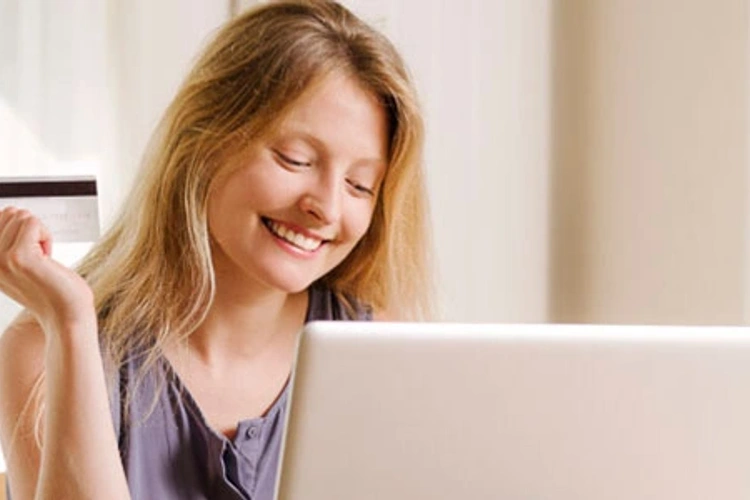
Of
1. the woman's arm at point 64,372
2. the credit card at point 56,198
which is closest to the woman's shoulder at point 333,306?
the woman's arm at point 64,372

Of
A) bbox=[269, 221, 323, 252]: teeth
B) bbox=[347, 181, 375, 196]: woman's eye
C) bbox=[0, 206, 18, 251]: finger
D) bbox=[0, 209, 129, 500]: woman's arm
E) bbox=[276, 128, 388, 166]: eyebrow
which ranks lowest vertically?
bbox=[0, 209, 129, 500]: woman's arm

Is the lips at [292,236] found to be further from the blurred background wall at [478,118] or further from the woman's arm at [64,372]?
the blurred background wall at [478,118]

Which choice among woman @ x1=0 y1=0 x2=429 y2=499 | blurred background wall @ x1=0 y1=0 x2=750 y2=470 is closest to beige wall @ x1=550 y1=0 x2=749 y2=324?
blurred background wall @ x1=0 y1=0 x2=750 y2=470

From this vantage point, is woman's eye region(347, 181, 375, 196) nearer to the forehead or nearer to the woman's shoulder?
the forehead

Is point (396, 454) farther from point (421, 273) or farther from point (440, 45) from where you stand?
point (440, 45)

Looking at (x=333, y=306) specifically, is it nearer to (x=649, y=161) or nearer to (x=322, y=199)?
(x=322, y=199)

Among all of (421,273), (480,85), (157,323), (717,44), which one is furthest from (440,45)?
(157,323)

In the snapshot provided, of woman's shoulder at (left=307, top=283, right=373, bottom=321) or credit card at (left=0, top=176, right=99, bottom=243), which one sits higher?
credit card at (left=0, top=176, right=99, bottom=243)

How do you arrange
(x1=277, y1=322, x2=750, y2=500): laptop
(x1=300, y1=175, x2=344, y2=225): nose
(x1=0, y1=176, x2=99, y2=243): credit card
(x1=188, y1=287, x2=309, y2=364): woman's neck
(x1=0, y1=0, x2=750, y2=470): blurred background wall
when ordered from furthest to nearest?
1. (x1=0, y1=0, x2=750, y2=470): blurred background wall
2. (x1=0, y1=176, x2=99, y2=243): credit card
3. (x1=188, y1=287, x2=309, y2=364): woman's neck
4. (x1=300, y1=175, x2=344, y2=225): nose
5. (x1=277, y1=322, x2=750, y2=500): laptop

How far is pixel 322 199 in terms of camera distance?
1.37m

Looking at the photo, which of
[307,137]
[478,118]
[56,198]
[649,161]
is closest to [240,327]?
[307,137]

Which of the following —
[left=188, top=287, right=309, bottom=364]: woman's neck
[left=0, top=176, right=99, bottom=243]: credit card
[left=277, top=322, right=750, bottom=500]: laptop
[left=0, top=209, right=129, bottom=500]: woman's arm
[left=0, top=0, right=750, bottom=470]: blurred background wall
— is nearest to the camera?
[left=277, top=322, right=750, bottom=500]: laptop

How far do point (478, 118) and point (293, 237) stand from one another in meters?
1.14

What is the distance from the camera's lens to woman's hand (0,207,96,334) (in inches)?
50.1
